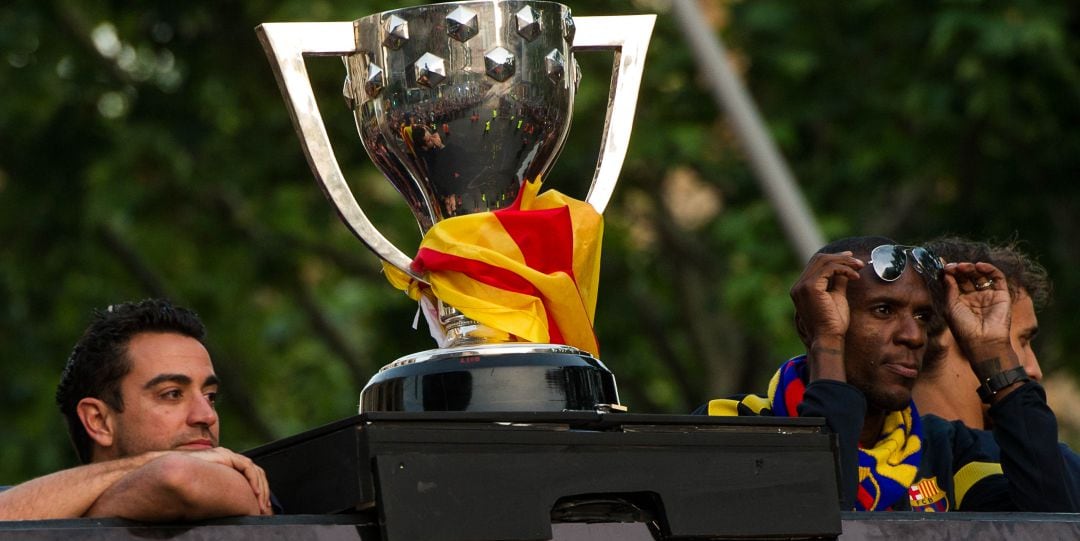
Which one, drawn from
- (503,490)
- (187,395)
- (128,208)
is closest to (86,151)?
(128,208)

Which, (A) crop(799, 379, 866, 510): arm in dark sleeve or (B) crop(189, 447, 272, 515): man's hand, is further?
(A) crop(799, 379, 866, 510): arm in dark sleeve

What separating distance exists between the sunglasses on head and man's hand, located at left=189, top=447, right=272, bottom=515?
1.28m

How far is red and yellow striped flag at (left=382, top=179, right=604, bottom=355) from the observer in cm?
263

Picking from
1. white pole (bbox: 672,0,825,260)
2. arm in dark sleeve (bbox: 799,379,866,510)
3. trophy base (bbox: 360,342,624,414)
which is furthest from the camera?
white pole (bbox: 672,0,825,260)

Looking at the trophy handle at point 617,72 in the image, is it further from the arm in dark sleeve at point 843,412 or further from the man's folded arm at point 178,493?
the man's folded arm at point 178,493

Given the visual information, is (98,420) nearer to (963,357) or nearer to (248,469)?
(248,469)

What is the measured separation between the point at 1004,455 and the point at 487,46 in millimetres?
1080

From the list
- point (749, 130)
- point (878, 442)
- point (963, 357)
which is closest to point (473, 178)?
point (878, 442)

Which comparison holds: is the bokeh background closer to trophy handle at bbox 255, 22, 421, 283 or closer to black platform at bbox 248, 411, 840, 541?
trophy handle at bbox 255, 22, 421, 283

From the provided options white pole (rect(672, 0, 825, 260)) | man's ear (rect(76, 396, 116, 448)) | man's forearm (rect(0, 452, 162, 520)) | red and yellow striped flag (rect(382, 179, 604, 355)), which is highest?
white pole (rect(672, 0, 825, 260))

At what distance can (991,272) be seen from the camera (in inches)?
123

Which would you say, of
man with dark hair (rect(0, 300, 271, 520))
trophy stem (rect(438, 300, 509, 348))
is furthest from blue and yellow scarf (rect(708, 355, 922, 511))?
man with dark hair (rect(0, 300, 271, 520))

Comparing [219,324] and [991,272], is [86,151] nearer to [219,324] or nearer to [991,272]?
[219,324]

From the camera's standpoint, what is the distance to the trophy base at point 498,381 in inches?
98.1
